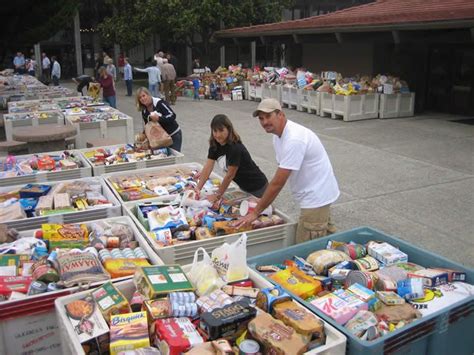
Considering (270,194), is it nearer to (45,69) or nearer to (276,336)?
(276,336)

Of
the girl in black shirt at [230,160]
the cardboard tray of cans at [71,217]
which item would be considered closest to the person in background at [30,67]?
the cardboard tray of cans at [71,217]

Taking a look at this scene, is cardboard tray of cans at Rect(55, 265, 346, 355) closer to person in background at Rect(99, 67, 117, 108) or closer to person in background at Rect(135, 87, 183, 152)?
person in background at Rect(135, 87, 183, 152)

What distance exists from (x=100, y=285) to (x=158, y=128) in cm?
376

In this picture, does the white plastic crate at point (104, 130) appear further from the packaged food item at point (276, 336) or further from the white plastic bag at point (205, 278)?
the packaged food item at point (276, 336)

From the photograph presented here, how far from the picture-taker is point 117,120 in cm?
944

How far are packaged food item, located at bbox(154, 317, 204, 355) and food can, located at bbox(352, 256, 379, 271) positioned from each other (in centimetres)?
140

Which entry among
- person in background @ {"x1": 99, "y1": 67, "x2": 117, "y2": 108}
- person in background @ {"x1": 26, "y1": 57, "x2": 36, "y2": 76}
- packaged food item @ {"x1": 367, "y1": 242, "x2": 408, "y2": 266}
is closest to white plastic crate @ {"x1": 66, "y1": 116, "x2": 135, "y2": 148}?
person in background @ {"x1": 99, "y1": 67, "x2": 117, "y2": 108}

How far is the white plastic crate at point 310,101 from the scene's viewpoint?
14.7 meters

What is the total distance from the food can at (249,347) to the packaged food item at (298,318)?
0.77ft

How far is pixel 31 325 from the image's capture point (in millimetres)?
2980

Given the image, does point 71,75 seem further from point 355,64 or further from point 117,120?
point 117,120

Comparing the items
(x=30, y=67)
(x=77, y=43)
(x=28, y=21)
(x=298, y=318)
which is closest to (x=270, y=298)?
(x=298, y=318)

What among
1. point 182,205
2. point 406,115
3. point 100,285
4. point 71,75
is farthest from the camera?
point 71,75

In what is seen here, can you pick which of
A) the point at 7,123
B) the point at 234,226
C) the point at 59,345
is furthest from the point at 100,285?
the point at 7,123
